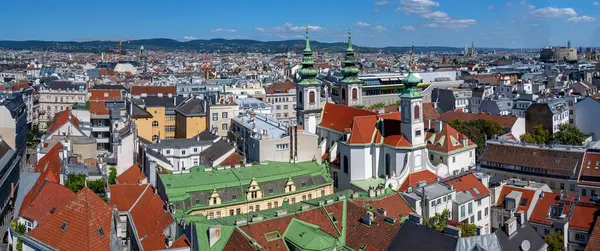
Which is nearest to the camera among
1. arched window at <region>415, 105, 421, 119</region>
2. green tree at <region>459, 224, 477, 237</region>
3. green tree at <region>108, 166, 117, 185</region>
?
green tree at <region>459, 224, 477, 237</region>

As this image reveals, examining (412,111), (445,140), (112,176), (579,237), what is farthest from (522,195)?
(112,176)

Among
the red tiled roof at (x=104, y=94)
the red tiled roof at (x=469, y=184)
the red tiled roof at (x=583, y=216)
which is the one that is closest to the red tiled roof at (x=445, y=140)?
the red tiled roof at (x=469, y=184)

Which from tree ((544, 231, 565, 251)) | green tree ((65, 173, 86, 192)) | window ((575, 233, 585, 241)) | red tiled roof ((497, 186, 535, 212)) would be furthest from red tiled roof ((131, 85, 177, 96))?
window ((575, 233, 585, 241))

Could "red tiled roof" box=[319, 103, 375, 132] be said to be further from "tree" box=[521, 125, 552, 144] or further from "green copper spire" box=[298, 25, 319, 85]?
"tree" box=[521, 125, 552, 144]

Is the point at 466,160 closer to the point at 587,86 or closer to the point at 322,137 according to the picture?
the point at 322,137

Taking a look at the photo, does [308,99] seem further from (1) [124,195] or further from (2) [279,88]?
(2) [279,88]

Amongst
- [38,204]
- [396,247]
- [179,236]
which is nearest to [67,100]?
[38,204]
